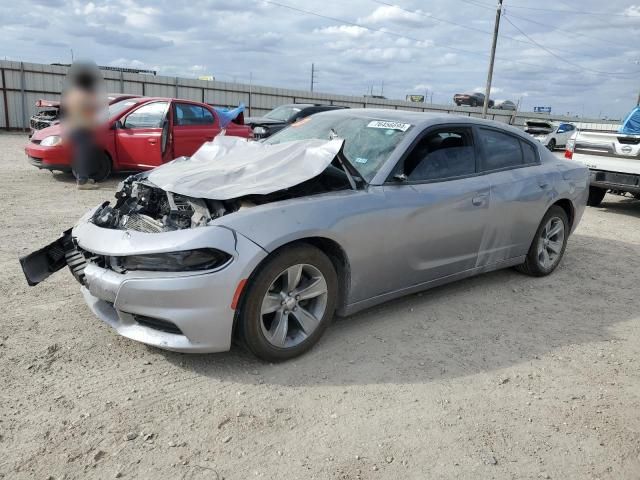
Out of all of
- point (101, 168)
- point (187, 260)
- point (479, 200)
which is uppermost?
point (479, 200)

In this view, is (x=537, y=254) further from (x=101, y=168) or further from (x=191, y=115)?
(x=101, y=168)

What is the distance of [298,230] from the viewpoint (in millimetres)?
3184

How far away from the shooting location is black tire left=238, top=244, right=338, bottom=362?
3072 millimetres

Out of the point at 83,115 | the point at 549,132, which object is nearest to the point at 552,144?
the point at 549,132

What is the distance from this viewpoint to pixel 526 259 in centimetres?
518

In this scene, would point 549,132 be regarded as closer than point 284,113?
No

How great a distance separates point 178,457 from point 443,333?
85.8 inches

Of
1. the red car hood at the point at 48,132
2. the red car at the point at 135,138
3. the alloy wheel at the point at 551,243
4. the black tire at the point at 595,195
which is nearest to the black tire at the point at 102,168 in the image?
the red car at the point at 135,138

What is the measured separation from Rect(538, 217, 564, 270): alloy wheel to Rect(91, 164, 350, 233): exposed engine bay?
260cm

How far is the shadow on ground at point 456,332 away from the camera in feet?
10.8

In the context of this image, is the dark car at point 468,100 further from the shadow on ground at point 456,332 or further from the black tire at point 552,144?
the shadow on ground at point 456,332

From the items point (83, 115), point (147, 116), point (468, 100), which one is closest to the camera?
point (83, 115)

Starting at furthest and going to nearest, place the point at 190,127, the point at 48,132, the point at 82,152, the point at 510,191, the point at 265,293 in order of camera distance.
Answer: the point at 190,127 → the point at 48,132 → the point at 82,152 → the point at 510,191 → the point at 265,293

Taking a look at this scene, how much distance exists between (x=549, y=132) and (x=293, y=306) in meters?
24.2
